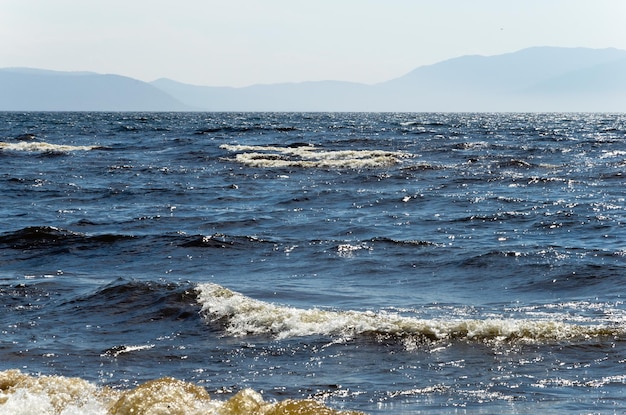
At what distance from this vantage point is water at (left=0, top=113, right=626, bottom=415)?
8867 millimetres

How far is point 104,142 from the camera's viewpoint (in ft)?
202

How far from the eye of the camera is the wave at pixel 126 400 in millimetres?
7355

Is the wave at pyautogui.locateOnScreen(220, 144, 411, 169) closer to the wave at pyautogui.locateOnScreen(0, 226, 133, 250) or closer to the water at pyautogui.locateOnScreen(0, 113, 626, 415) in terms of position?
the water at pyautogui.locateOnScreen(0, 113, 626, 415)

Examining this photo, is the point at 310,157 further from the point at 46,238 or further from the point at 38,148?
the point at 46,238

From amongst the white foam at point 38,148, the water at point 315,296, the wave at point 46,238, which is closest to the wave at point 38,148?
the white foam at point 38,148

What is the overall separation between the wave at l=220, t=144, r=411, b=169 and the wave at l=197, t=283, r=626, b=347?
2627cm

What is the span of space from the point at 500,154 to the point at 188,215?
25.3m

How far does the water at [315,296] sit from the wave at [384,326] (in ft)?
0.12

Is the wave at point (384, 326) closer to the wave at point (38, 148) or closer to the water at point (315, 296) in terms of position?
the water at point (315, 296)

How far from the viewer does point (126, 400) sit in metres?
7.68

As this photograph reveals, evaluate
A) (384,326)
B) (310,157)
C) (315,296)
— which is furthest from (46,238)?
(310,157)

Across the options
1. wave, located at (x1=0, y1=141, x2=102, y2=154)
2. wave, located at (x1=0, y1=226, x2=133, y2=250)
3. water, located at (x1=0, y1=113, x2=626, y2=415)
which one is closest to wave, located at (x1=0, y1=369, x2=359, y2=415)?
water, located at (x1=0, y1=113, x2=626, y2=415)

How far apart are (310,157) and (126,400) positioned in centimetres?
3644

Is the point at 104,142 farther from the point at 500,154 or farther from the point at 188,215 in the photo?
the point at 188,215
